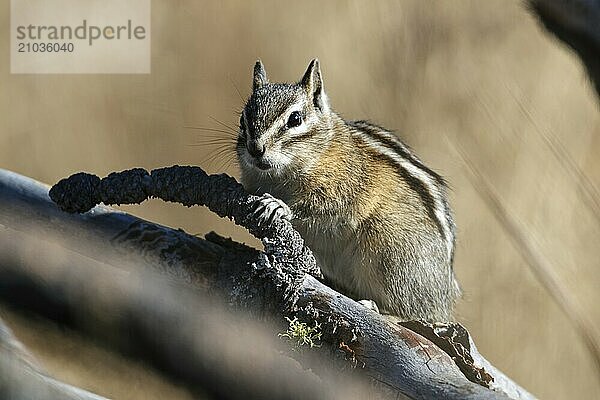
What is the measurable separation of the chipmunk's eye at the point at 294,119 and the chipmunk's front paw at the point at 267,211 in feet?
0.39

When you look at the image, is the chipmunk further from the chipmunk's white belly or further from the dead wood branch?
the dead wood branch

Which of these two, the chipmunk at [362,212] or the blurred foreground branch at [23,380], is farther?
the chipmunk at [362,212]

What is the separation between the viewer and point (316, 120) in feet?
2.50

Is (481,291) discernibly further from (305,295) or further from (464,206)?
(305,295)

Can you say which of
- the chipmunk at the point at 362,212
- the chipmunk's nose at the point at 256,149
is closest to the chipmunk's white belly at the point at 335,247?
the chipmunk at the point at 362,212

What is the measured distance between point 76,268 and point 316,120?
0.34m

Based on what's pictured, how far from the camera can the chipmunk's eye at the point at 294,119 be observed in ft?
2.35

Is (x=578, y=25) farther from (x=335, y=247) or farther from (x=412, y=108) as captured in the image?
(x=412, y=108)

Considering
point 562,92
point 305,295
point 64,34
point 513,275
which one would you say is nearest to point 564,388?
point 513,275

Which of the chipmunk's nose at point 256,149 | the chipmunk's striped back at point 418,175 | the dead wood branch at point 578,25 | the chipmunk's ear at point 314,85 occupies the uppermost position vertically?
the dead wood branch at point 578,25

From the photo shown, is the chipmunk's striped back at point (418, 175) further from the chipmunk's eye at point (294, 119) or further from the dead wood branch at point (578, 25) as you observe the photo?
the dead wood branch at point (578, 25)

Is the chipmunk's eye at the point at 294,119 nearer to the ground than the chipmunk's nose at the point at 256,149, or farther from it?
farther from it

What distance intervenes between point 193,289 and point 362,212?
30 centimetres

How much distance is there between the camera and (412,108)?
3.03 ft
